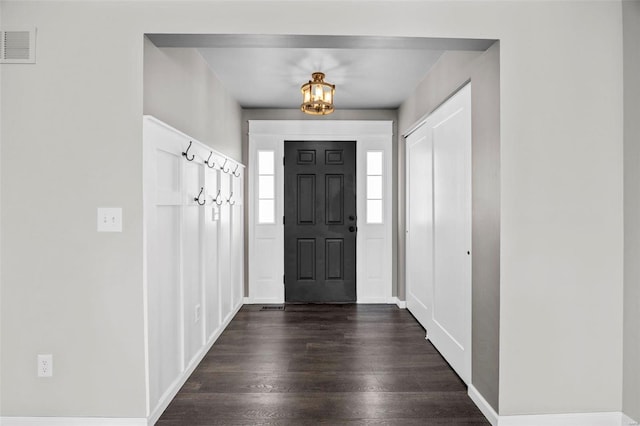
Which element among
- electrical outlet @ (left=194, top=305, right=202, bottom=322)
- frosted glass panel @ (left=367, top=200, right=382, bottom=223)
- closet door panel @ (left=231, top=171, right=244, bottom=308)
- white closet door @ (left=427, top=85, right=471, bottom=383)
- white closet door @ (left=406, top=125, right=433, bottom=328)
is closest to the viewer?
white closet door @ (left=427, top=85, right=471, bottom=383)

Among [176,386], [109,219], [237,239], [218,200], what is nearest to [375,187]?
[237,239]

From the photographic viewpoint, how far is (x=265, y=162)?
5.04m

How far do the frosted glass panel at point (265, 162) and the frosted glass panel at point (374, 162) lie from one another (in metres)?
1.22

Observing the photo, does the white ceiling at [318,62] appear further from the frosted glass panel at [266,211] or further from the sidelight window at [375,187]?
the frosted glass panel at [266,211]

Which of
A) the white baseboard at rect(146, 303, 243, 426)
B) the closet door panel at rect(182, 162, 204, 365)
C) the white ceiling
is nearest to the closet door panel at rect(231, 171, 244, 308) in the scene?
the white baseboard at rect(146, 303, 243, 426)

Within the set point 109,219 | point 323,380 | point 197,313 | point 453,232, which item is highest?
point 109,219

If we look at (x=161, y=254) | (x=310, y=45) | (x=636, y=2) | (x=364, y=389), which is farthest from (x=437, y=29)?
(x=364, y=389)

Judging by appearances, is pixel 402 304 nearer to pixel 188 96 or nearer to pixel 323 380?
pixel 323 380

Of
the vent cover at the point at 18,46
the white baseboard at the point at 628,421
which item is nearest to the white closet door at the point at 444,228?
the white baseboard at the point at 628,421

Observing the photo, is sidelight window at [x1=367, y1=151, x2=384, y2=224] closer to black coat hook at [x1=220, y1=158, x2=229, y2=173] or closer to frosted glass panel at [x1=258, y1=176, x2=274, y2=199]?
frosted glass panel at [x1=258, y1=176, x2=274, y2=199]

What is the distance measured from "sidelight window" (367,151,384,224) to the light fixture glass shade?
4.79 ft

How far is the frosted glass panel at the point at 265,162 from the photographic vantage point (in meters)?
5.04

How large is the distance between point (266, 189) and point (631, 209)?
3.74 m

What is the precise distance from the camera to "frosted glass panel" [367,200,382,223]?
511 centimetres
